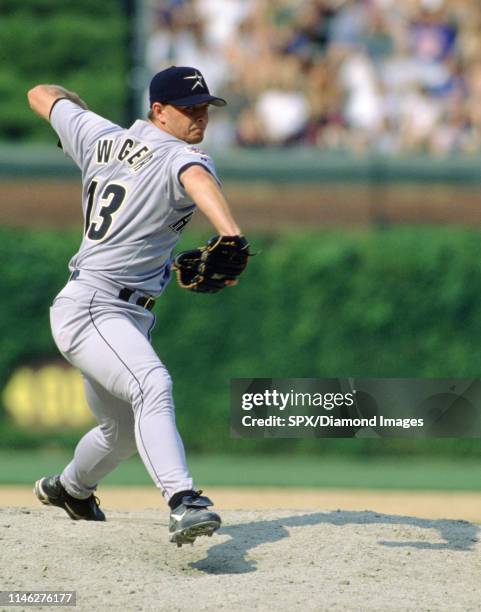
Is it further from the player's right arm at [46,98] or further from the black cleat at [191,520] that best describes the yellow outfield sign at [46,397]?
the black cleat at [191,520]

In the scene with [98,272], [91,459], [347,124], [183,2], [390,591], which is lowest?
[390,591]

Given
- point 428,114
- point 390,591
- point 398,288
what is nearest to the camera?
point 390,591

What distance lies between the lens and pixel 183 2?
12961 millimetres

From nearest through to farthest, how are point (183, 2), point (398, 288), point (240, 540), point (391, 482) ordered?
point (240, 540) → point (391, 482) → point (398, 288) → point (183, 2)

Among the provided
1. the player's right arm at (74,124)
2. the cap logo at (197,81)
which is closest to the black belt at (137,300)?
the player's right arm at (74,124)

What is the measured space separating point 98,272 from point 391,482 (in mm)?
5370

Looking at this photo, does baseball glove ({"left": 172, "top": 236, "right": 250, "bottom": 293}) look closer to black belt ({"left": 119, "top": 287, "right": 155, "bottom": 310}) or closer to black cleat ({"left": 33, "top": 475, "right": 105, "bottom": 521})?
black belt ({"left": 119, "top": 287, "right": 155, "bottom": 310})

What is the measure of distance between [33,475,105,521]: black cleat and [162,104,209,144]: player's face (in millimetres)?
1714

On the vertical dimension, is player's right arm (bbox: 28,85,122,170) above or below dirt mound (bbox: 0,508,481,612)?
above

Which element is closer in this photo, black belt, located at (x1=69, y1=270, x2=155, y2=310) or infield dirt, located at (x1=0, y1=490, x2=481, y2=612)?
infield dirt, located at (x1=0, y1=490, x2=481, y2=612)

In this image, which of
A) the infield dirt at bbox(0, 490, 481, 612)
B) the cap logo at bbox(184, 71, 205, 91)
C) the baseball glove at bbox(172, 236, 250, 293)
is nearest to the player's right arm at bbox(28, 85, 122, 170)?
the cap logo at bbox(184, 71, 205, 91)

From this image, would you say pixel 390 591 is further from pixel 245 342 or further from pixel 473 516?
pixel 245 342

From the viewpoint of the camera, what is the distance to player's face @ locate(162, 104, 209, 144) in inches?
205

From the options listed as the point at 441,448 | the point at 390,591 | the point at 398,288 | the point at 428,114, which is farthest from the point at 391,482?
the point at 390,591
